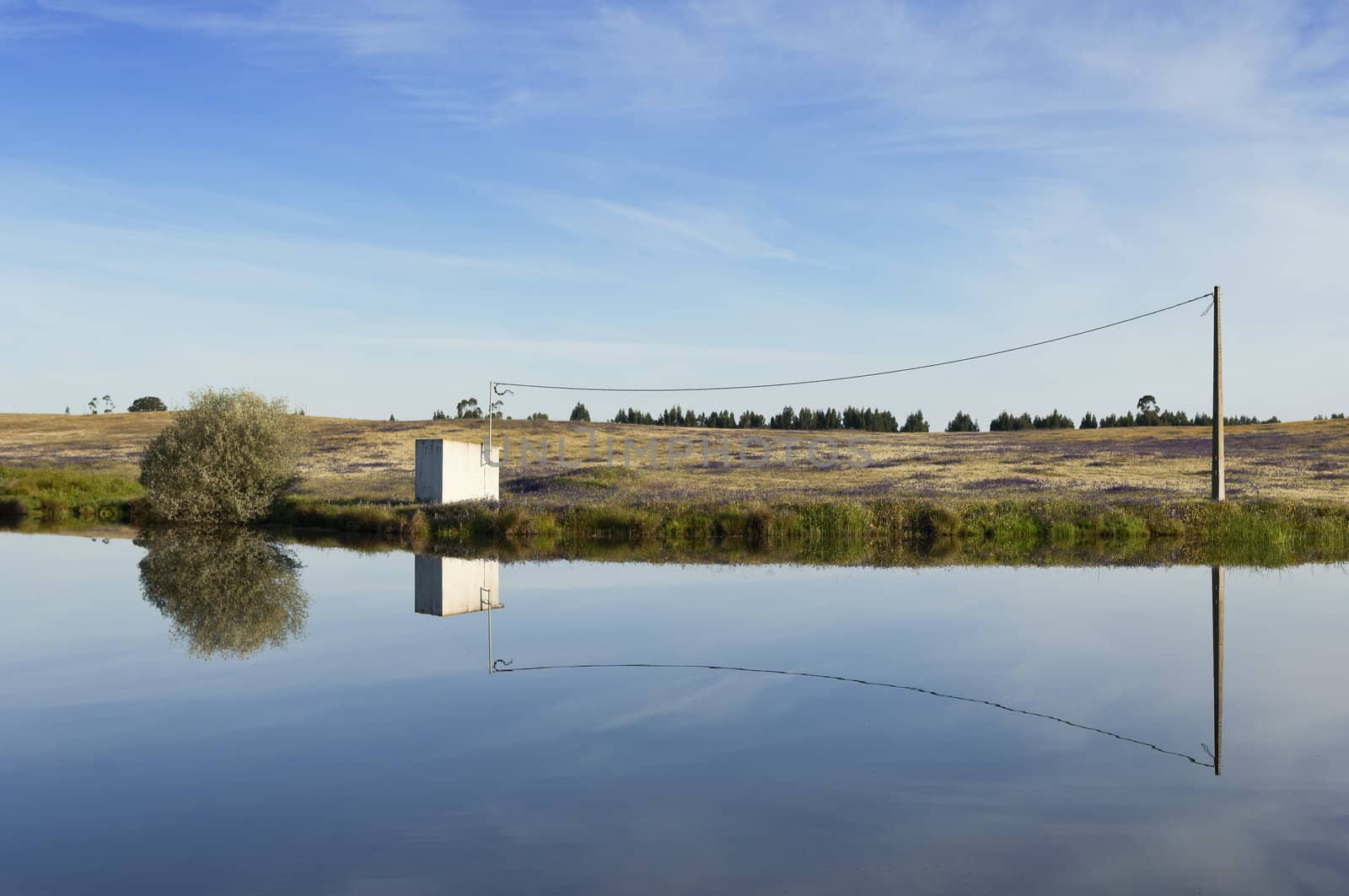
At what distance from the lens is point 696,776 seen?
8.23 meters

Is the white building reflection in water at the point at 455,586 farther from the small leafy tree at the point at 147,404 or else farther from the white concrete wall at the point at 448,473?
the small leafy tree at the point at 147,404

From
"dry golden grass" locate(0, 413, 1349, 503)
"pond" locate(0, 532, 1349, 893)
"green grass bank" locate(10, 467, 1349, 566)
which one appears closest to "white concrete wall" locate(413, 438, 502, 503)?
"green grass bank" locate(10, 467, 1349, 566)

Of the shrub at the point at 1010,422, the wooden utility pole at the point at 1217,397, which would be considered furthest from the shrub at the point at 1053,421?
the wooden utility pole at the point at 1217,397

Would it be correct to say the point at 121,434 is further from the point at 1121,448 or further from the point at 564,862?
the point at 564,862

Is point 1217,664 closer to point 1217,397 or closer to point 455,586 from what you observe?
point 455,586

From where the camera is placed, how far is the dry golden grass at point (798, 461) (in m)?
39.7

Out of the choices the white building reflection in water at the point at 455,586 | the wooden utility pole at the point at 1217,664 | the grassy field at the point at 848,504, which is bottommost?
the white building reflection in water at the point at 455,586

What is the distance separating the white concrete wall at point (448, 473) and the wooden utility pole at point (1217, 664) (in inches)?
891

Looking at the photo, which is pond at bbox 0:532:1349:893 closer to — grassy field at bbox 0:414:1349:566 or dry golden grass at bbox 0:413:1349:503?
grassy field at bbox 0:414:1349:566

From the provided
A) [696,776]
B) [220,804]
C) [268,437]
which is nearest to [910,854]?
[696,776]

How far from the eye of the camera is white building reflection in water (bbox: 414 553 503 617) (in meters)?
18.0

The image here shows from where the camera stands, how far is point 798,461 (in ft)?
195

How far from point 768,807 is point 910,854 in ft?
3.92

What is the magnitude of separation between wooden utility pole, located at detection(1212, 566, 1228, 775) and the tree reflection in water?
36.4 ft
